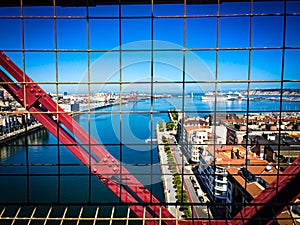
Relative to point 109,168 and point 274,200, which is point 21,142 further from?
point 274,200

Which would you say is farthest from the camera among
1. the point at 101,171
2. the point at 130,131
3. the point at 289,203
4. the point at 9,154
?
the point at 130,131

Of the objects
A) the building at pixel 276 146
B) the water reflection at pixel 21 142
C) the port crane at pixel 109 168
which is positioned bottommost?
the water reflection at pixel 21 142

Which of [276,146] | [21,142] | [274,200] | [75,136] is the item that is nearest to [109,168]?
[75,136]

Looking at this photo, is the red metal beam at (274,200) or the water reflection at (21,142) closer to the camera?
the red metal beam at (274,200)

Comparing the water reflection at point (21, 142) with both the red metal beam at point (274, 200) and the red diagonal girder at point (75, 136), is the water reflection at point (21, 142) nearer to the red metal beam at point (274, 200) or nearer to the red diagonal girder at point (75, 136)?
the red diagonal girder at point (75, 136)

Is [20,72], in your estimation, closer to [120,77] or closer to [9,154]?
[120,77]

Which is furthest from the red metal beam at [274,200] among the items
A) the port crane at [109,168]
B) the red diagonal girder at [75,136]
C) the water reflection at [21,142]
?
the water reflection at [21,142]

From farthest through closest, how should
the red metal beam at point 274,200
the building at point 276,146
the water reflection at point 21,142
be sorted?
the water reflection at point 21,142 → the building at point 276,146 → the red metal beam at point 274,200

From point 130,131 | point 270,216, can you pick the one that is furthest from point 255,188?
point 130,131
